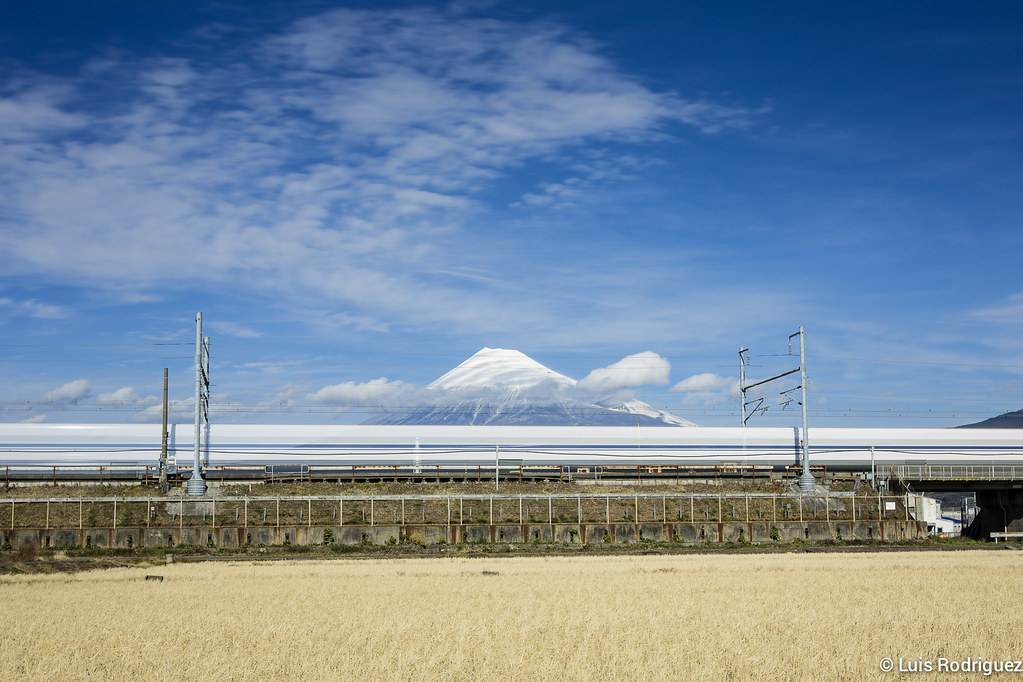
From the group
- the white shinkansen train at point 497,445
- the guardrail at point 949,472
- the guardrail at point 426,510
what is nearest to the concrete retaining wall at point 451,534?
the guardrail at point 426,510

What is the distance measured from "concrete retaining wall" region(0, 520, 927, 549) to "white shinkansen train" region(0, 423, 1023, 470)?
16.5 meters

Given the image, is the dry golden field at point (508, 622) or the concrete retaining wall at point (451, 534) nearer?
the dry golden field at point (508, 622)

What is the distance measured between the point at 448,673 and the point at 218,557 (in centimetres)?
2544

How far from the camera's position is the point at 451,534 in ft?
143

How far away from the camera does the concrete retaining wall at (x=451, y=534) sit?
137ft

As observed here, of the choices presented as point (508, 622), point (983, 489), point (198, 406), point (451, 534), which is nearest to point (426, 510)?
point (451, 534)

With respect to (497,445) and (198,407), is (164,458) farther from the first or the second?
(497,445)

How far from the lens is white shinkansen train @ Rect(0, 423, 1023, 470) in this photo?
60.1 m

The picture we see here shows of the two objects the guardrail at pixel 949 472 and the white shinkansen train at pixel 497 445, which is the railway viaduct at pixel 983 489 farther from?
the white shinkansen train at pixel 497 445

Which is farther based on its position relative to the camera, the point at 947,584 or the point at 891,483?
the point at 891,483

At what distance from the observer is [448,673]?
1535cm

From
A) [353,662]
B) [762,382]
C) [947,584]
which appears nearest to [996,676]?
[353,662]

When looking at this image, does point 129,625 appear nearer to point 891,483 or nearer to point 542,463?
point 542,463

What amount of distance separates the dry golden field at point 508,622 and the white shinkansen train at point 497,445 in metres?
28.4
